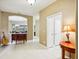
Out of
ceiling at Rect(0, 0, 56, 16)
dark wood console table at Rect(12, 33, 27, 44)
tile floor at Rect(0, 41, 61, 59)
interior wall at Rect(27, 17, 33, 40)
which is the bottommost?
tile floor at Rect(0, 41, 61, 59)

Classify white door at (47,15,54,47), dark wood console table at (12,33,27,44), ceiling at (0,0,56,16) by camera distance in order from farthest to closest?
dark wood console table at (12,33,27,44), white door at (47,15,54,47), ceiling at (0,0,56,16)

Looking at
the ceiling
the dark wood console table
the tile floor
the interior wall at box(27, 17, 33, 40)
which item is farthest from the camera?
the interior wall at box(27, 17, 33, 40)

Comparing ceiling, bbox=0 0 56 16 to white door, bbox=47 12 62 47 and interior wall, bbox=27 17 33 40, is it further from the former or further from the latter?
interior wall, bbox=27 17 33 40

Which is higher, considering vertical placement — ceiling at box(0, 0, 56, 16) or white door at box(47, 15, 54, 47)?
ceiling at box(0, 0, 56, 16)

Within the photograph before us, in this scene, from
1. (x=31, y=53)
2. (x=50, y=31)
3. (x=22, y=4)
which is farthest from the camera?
(x=50, y=31)

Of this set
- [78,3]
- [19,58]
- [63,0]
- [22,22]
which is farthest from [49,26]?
[22,22]

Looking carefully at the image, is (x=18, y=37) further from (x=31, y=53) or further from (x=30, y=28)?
(x=31, y=53)

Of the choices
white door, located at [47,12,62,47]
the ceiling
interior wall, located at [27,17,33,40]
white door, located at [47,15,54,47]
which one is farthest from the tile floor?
interior wall, located at [27,17,33,40]

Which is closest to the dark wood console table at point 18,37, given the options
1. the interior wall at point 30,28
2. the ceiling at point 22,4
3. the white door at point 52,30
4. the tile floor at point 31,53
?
the interior wall at point 30,28

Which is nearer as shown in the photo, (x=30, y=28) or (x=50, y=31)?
(x=50, y=31)

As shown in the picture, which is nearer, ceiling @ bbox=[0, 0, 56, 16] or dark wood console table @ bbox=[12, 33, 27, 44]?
ceiling @ bbox=[0, 0, 56, 16]

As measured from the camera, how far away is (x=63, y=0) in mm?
4910

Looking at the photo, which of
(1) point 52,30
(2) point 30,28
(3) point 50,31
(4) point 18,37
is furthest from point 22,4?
(2) point 30,28

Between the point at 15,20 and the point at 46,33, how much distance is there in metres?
8.75
